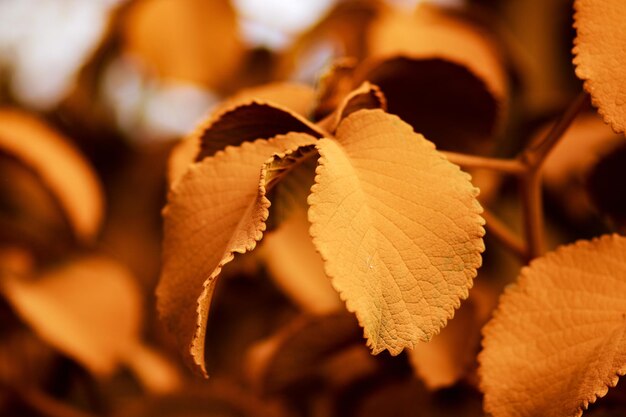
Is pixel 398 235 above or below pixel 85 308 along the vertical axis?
above

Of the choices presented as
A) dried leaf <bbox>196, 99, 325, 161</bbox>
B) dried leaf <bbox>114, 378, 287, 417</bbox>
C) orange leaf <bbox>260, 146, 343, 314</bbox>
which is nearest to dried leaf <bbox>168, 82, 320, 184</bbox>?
dried leaf <bbox>196, 99, 325, 161</bbox>

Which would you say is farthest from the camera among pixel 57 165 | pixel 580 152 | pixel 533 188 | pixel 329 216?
pixel 57 165

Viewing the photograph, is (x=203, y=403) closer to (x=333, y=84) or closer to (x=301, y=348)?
(x=301, y=348)

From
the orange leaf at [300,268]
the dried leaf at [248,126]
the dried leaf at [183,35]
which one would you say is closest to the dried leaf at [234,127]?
the dried leaf at [248,126]

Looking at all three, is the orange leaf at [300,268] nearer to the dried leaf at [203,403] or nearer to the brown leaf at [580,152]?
the dried leaf at [203,403]

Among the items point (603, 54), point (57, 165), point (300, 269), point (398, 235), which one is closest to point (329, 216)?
point (398, 235)

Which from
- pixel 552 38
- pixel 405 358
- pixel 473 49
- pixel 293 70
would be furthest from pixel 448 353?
pixel 552 38

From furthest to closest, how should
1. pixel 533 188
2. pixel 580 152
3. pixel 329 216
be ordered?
pixel 580 152 → pixel 533 188 → pixel 329 216
